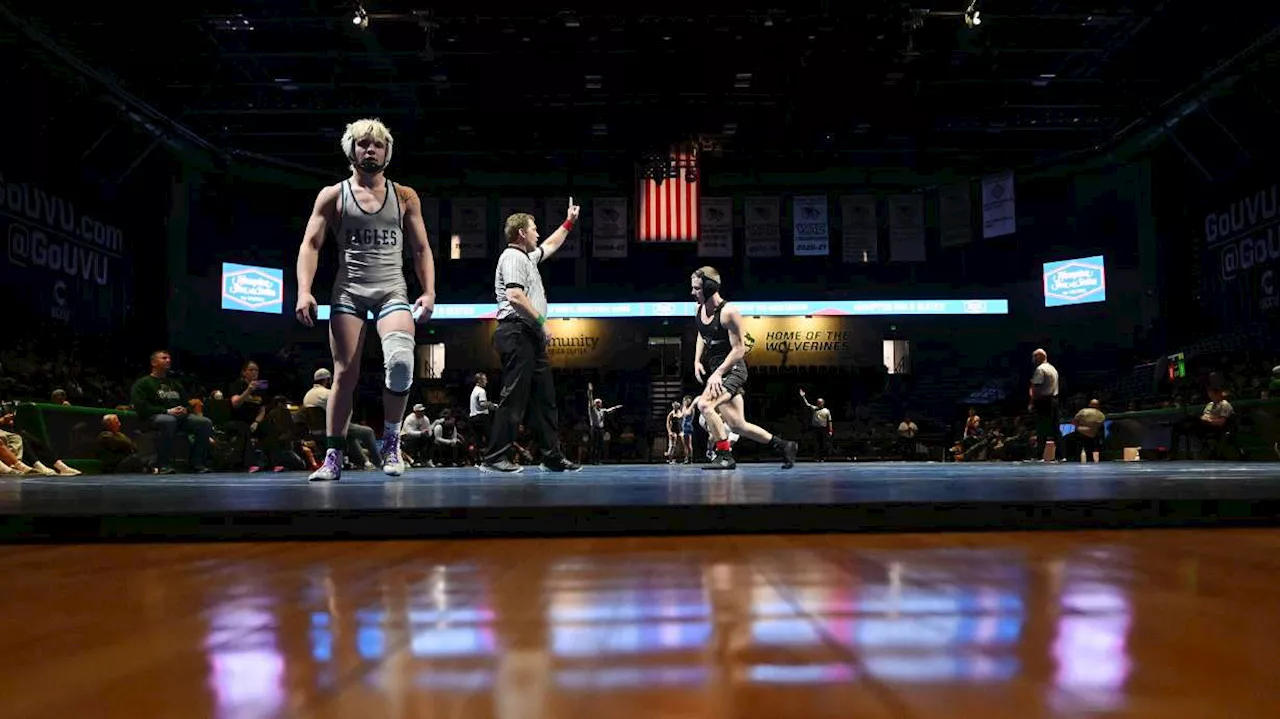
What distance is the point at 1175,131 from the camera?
757 inches

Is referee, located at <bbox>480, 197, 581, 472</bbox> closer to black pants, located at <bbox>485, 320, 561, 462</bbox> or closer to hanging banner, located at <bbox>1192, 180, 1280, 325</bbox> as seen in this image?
black pants, located at <bbox>485, 320, 561, 462</bbox>

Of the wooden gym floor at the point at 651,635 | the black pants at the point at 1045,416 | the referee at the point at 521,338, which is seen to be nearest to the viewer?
the wooden gym floor at the point at 651,635

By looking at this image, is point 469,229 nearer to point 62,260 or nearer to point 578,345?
point 578,345

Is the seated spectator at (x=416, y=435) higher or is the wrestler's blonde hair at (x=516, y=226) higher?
the wrestler's blonde hair at (x=516, y=226)

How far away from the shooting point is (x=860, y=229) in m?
19.5

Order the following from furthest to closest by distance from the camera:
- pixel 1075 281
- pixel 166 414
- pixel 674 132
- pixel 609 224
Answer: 1. pixel 1075 281
2. pixel 609 224
3. pixel 674 132
4. pixel 166 414

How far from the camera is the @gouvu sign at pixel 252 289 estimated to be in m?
21.2

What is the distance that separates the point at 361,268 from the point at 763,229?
1547cm

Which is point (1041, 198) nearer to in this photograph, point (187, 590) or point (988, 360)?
point (988, 360)

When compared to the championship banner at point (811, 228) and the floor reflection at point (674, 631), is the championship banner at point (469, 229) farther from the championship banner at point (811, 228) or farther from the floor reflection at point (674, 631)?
the floor reflection at point (674, 631)

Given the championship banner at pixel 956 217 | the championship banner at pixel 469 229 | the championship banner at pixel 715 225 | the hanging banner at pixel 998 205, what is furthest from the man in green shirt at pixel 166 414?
the hanging banner at pixel 998 205

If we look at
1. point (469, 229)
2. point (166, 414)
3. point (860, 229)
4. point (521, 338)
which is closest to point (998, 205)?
point (860, 229)

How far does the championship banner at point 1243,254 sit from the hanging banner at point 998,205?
4263 millimetres

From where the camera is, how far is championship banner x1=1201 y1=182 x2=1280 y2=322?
1702 cm
